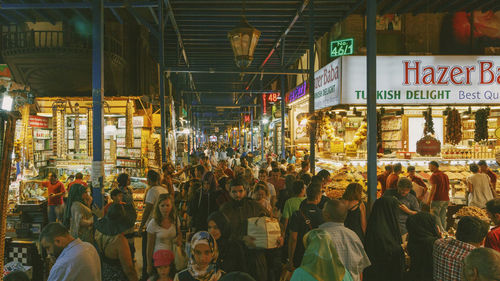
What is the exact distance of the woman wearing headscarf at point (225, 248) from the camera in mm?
3945

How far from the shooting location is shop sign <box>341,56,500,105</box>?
1023cm

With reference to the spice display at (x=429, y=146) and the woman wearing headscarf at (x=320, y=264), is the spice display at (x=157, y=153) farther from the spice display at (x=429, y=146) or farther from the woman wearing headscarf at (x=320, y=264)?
the woman wearing headscarf at (x=320, y=264)

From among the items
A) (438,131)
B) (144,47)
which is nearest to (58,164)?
(144,47)

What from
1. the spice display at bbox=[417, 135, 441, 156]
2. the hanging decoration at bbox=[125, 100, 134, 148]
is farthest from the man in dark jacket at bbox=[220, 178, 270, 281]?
the hanging decoration at bbox=[125, 100, 134, 148]

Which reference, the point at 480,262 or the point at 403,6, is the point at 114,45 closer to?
the point at 403,6

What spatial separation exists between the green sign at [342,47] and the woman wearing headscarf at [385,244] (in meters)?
7.54

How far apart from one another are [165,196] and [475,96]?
31.9 ft

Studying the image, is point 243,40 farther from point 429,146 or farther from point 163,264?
point 429,146

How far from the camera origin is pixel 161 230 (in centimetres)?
459

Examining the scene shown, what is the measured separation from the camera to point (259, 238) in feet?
13.6

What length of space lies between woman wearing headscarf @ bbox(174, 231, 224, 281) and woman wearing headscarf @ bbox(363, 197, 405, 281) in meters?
2.49

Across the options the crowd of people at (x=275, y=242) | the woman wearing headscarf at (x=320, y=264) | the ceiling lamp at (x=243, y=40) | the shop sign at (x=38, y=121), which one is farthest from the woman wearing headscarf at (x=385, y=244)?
the shop sign at (x=38, y=121)

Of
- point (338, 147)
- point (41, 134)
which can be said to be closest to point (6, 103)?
point (338, 147)

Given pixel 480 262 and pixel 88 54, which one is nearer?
pixel 480 262
